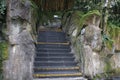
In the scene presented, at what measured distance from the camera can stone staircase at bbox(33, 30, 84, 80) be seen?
21.0 ft

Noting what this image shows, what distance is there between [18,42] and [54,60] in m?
2.07

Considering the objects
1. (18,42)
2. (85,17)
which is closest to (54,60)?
(85,17)

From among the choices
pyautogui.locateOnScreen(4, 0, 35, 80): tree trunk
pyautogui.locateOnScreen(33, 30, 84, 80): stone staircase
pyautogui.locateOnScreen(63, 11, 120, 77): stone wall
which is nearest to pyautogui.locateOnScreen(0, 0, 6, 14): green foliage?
pyautogui.locateOnScreen(4, 0, 35, 80): tree trunk

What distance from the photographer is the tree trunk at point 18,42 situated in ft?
17.0

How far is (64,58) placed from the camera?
23.6 feet

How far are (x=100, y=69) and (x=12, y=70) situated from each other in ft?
9.13

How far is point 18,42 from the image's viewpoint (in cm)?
528

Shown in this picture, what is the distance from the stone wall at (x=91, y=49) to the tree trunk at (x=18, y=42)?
1887mm

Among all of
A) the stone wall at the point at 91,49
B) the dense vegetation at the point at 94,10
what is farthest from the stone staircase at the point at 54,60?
the dense vegetation at the point at 94,10

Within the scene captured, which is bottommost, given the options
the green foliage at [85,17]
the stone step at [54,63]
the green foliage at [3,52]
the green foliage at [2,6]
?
the stone step at [54,63]

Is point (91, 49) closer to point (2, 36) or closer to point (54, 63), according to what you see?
point (54, 63)

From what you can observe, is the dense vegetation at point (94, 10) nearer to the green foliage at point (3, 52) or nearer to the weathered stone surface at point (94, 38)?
the green foliage at point (3, 52)

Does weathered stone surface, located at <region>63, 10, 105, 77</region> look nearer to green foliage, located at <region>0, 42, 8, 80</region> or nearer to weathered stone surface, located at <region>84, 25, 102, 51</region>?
weathered stone surface, located at <region>84, 25, 102, 51</region>

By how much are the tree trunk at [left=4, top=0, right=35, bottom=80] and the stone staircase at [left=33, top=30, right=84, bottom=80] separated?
999 mm
